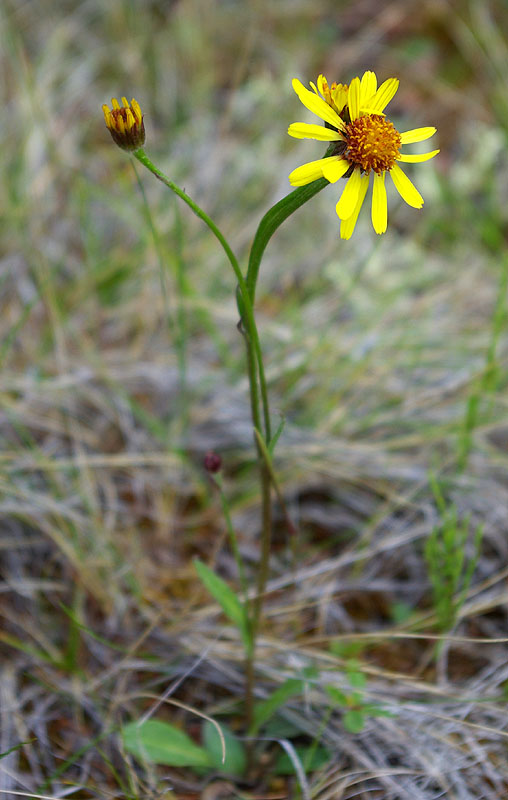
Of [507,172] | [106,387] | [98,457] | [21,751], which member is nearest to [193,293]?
[106,387]

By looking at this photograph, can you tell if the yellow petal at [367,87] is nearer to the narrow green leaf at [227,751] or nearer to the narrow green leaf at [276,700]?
the narrow green leaf at [276,700]

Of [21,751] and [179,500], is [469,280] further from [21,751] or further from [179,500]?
[21,751]

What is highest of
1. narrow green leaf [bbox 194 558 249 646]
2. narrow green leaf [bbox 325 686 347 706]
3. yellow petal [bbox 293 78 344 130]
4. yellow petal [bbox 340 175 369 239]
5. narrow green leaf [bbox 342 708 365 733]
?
yellow petal [bbox 293 78 344 130]

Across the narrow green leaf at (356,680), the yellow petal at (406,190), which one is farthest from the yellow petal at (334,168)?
the narrow green leaf at (356,680)

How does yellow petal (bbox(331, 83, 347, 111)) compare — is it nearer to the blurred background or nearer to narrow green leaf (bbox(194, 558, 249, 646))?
the blurred background

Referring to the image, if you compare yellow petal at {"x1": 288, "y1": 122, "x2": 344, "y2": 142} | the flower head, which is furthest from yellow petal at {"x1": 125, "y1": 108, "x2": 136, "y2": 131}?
yellow petal at {"x1": 288, "y1": 122, "x2": 344, "y2": 142}
